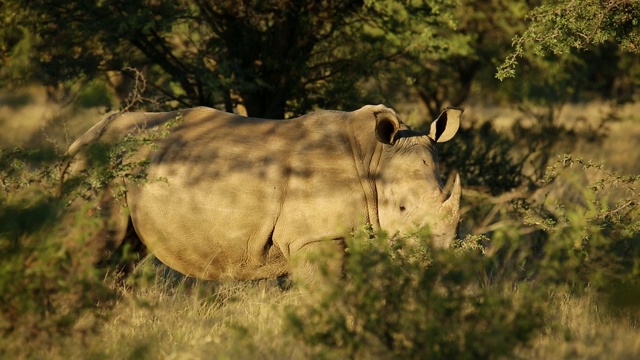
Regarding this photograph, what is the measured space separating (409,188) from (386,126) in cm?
51

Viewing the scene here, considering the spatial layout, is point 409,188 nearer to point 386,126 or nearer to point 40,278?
point 386,126

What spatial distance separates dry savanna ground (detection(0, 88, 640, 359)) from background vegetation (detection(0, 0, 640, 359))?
0.02 metres

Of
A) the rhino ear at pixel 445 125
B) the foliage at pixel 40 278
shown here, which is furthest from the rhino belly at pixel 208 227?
the foliage at pixel 40 278

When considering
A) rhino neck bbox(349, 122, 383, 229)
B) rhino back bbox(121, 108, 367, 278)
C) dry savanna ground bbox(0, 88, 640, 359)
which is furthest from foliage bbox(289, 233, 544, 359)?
rhino neck bbox(349, 122, 383, 229)

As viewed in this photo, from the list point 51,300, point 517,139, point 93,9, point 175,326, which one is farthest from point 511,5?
point 51,300

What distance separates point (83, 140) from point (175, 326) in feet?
6.35

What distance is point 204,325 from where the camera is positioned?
6562 mm

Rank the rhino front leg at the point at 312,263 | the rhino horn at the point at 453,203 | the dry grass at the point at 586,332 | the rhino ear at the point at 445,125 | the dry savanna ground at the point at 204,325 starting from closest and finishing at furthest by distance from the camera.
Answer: the dry savanna ground at the point at 204,325, the dry grass at the point at 586,332, the rhino front leg at the point at 312,263, the rhino horn at the point at 453,203, the rhino ear at the point at 445,125

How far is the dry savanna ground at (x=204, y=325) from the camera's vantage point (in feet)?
17.7

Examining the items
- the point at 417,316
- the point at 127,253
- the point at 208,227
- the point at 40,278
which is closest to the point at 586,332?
the point at 417,316

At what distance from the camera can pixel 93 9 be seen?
11.5 m

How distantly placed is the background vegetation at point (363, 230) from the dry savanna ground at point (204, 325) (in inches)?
0.8

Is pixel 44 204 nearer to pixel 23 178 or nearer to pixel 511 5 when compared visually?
pixel 23 178

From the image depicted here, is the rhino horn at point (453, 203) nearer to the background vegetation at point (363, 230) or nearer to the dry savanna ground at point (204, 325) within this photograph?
the background vegetation at point (363, 230)
